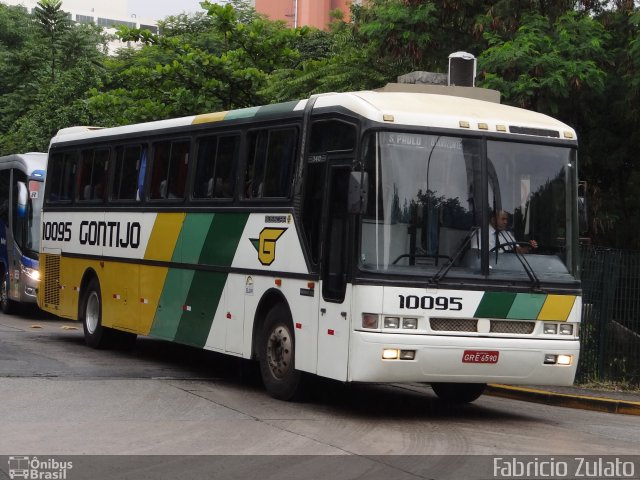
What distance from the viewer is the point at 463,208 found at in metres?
11.8

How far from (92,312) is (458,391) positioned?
23.7 feet

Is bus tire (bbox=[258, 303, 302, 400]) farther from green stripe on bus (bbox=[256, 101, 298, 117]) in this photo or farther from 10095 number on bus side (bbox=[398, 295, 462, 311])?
green stripe on bus (bbox=[256, 101, 298, 117])

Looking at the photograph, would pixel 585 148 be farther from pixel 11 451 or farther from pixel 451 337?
pixel 11 451

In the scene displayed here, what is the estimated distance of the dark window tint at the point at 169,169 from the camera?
15.8 m

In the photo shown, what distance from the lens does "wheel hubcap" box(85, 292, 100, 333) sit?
18547 mm

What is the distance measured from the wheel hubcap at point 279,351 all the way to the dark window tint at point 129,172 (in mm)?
4680

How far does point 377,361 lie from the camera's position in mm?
11406

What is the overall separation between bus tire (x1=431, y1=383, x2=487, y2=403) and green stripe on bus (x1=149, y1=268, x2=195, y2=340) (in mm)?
3601

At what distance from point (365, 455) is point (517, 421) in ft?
11.2

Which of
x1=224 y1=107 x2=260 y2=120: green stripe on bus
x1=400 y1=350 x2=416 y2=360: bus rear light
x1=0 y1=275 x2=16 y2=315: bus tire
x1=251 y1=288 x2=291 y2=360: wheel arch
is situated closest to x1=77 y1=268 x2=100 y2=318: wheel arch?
x1=224 y1=107 x2=260 y2=120: green stripe on bus

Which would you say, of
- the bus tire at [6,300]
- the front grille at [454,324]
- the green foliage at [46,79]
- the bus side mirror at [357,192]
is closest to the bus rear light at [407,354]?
the front grille at [454,324]

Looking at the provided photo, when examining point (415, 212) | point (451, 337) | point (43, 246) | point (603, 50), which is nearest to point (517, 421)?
point (451, 337)

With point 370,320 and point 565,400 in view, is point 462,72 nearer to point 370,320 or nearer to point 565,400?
point 565,400

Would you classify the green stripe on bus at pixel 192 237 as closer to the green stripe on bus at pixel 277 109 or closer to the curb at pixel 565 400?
the green stripe on bus at pixel 277 109
